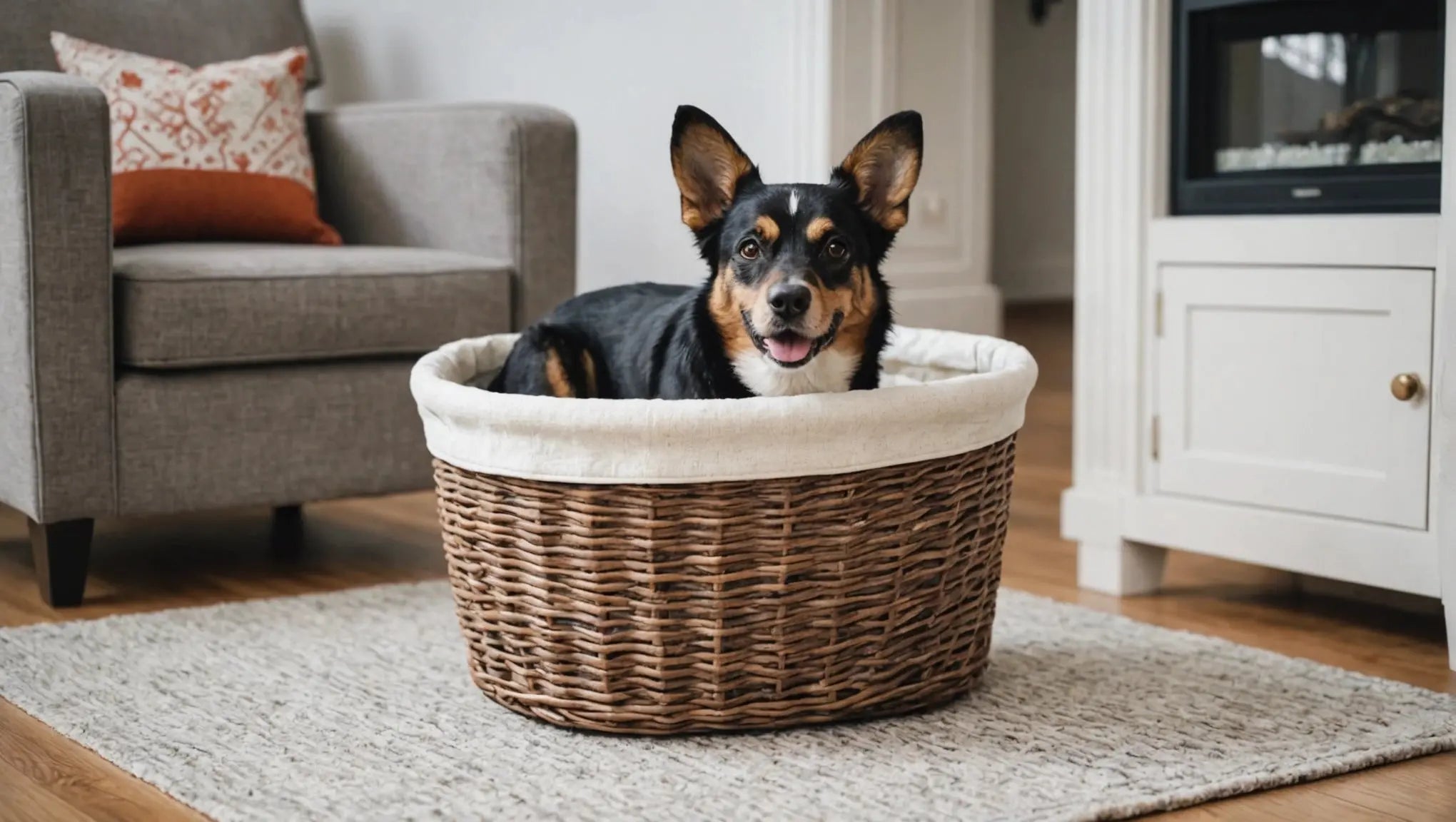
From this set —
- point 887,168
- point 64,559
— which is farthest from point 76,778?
point 887,168

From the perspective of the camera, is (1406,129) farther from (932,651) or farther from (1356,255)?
(932,651)

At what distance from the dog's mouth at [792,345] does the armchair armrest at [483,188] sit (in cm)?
117

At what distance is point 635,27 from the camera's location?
3627 mm

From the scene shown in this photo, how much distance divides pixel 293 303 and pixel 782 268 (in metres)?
1.14

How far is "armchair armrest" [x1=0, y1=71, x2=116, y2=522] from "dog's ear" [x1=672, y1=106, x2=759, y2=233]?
1.05 m

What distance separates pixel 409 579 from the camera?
2621 millimetres

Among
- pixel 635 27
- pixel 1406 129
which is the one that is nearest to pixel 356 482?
pixel 635 27

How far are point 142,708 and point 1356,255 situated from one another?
1.70m

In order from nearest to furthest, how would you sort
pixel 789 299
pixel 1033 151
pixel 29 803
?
pixel 29 803
pixel 789 299
pixel 1033 151

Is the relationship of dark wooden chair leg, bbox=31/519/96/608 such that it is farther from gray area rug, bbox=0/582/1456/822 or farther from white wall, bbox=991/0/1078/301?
white wall, bbox=991/0/1078/301

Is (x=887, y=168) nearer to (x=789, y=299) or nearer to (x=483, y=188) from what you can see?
(x=789, y=299)

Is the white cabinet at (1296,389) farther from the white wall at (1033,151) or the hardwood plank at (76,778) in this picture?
the white wall at (1033,151)

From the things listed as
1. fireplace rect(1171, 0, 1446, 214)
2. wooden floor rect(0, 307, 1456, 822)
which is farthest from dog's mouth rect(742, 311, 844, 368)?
fireplace rect(1171, 0, 1446, 214)

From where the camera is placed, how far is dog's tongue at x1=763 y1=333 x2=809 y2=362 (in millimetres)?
1729
